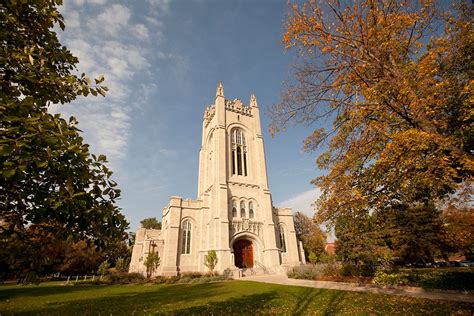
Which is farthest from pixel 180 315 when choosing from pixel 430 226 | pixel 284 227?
pixel 430 226

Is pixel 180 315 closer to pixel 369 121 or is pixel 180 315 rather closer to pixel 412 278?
pixel 369 121

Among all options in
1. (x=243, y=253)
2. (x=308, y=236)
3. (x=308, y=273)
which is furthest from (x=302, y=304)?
(x=308, y=236)

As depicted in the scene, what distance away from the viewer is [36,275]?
2.99 m

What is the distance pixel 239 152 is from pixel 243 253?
1318 cm

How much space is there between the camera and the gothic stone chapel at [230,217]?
80.7 feet

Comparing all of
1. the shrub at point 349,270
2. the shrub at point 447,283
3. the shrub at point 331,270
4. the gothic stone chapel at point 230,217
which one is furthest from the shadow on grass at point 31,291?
the shrub at point 447,283

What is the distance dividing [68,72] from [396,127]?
872 centimetres

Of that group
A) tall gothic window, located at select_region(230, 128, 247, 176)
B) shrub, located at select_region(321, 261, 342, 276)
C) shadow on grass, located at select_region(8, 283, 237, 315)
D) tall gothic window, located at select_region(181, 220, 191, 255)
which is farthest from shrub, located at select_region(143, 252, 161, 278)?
shrub, located at select_region(321, 261, 342, 276)

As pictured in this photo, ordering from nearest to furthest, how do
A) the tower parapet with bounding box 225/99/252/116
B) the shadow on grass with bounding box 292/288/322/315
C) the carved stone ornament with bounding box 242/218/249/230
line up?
the shadow on grass with bounding box 292/288/322/315, the carved stone ornament with bounding box 242/218/249/230, the tower parapet with bounding box 225/99/252/116

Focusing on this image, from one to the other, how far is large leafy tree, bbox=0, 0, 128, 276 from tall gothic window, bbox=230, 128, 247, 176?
2660 cm

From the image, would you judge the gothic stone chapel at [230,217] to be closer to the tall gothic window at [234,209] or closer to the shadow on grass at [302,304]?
the tall gothic window at [234,209]

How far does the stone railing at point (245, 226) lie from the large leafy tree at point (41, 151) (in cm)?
Result: 2350

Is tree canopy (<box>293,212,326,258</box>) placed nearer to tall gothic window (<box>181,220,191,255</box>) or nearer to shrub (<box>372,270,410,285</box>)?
tall gothic window (<box>181,220,191,255</box>)

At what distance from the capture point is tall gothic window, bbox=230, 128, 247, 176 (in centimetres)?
3053
